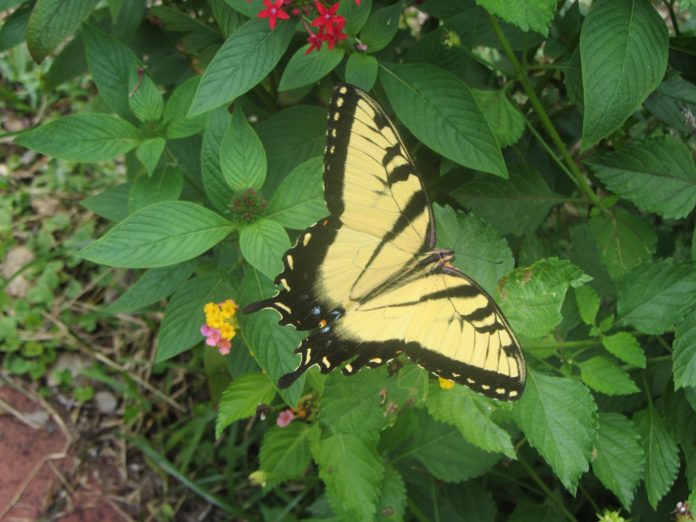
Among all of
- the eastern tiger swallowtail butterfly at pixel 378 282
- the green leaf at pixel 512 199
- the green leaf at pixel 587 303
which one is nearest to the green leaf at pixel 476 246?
the eastern tiger swallowtail butterfly at pixel 378 282

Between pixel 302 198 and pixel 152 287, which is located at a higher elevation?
pixel 302 198

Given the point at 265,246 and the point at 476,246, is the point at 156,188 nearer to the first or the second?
the point at 265,246

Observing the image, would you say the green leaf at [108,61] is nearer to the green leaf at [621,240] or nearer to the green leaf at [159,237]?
the green leaf at [159,237]

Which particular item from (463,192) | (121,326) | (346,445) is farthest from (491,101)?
(121,326)

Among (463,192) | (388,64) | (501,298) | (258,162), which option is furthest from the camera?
(463,192)

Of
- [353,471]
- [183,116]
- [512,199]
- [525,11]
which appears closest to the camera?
[525,11]

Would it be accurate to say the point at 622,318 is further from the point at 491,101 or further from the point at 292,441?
the point at 292,441

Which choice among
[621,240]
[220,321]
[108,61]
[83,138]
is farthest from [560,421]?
[108,61]
